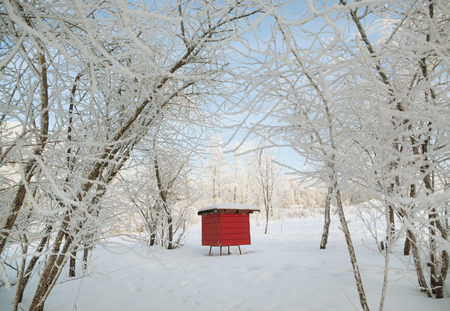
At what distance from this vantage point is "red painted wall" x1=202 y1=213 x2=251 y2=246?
7758 millimetres

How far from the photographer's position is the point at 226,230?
7863mm

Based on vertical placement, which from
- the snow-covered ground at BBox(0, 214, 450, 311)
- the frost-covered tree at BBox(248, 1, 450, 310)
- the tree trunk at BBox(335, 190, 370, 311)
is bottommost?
the snow-covered ground at BBox(0, 214, 450, 311)

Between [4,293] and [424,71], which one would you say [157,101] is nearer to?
[424,71]

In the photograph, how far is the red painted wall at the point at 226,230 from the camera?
7.76 metres

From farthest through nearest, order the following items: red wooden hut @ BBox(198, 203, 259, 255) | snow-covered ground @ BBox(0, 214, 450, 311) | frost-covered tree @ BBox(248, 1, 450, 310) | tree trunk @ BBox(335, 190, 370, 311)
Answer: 1. red wooden hut @ BBox(198, 203, 259, 255)
2. snow-covered ground @ BBox(0, 214, 450, 311)
3. tree trunk @ BBox(335, 190, 370, 311)
4. frost-covered tree @ BBox(248, 1, 450, 310)

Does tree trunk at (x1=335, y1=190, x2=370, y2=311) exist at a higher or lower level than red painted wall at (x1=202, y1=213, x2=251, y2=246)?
higher

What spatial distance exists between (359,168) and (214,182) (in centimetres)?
2183

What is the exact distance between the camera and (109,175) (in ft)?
8.43

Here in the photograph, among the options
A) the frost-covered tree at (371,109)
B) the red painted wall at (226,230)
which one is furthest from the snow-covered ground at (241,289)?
the red painted wall at (226,230)

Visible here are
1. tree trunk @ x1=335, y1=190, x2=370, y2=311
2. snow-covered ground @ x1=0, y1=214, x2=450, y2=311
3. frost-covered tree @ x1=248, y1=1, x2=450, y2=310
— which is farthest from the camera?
snow-covered ground @ x1=0, y1=214, x2=450, y2=311

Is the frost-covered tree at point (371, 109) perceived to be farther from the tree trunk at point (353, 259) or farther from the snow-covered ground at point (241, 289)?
the snow-covered ground at point (241, 289)

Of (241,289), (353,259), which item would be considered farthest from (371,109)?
(241,289)

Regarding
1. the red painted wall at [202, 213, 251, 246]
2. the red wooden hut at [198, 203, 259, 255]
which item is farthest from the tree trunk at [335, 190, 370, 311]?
the red painted wall at [202, 213, 251, 246]

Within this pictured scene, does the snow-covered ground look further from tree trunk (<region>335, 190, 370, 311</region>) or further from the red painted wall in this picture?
the red painted wall
